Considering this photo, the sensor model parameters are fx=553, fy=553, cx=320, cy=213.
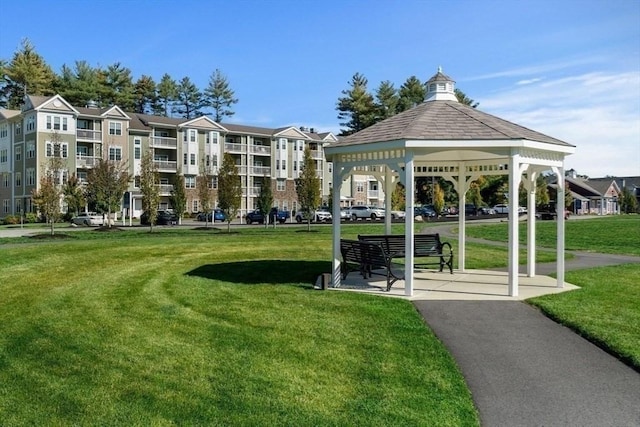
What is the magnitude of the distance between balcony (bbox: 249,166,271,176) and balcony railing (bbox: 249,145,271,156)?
1811 millimetres

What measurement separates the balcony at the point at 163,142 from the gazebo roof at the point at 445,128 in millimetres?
53914

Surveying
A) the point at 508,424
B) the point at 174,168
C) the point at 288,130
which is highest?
the point at 288,130

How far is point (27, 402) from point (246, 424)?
89.9 inches

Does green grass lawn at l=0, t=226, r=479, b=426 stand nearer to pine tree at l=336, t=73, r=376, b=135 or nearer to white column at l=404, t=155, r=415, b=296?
white column at l=404, t=155, r=415, b=296

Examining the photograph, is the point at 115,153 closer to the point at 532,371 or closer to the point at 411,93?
the point at 411,93

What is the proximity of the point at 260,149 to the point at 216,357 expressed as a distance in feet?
216

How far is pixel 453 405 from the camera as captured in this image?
534cm

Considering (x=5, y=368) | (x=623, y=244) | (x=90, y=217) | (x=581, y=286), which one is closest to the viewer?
(x=5, y=368)

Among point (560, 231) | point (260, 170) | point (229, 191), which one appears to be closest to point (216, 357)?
point (560, 231)

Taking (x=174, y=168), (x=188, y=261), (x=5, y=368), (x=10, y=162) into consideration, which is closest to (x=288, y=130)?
(x=174, y=168)

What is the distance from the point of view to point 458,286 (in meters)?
11.7

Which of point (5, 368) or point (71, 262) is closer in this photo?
point (5, 368)

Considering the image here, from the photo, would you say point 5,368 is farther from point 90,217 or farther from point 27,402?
point 90,217

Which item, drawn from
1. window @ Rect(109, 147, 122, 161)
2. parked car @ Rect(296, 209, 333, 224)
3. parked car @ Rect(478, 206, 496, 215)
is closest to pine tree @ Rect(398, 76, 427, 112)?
parked car @ Rect(478, 206, 496, 215)
